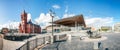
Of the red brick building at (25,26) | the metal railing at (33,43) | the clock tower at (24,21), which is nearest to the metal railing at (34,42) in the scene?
the metal railing at (33,43)

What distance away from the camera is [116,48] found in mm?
19406

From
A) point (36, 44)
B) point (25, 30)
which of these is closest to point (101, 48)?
point (36, 44)

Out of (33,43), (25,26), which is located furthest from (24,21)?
(33,43)

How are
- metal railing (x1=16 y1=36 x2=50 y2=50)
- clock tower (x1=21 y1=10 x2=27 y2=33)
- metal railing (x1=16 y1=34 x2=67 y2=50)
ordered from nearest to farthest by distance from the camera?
metal railing (x1=16 y1=36 x2=50 y2=50)
metal railing (x1=16 y1=34 x2=67 y2=50)
clock tower (x1=21 y1=10 x2=27 y2=33)

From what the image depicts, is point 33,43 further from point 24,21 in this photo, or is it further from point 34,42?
point 24,21

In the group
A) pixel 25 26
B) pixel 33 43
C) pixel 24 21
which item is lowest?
pixel 33 43

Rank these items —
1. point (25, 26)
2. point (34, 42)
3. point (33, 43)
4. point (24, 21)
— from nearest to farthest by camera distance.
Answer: point (33, 43)
point (34, 42)
point (25, 26)
point (24, 21)

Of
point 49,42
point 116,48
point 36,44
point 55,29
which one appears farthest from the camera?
point 55,29

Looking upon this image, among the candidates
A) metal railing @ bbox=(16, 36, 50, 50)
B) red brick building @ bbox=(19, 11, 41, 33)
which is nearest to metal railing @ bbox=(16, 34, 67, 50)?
metal railing @ bbox=(16, 36, 50, 50)

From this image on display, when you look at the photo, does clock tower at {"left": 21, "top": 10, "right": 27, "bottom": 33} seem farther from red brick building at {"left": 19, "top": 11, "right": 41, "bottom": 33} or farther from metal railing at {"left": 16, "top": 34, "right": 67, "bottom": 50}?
metal railing at {"left": 16, "top": 34, "right": 67, "bottom": 50}

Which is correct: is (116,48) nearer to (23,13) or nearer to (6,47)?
(6,47)

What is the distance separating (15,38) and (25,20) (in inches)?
472

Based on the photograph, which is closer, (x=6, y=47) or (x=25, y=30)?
(x=6, y=47)

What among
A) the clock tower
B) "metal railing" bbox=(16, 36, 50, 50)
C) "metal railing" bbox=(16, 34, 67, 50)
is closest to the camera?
"metal railing" bbox=(16, 36, 50, 50)
